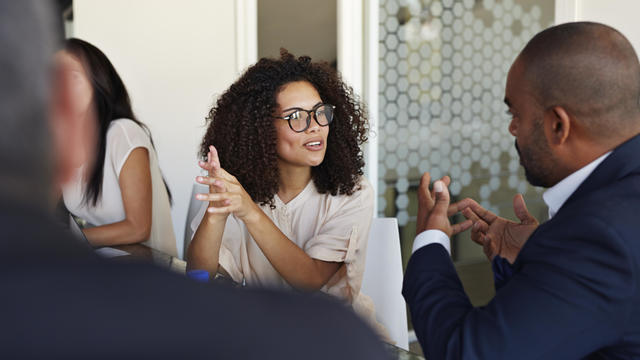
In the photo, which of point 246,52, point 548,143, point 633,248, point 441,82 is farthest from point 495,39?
point 633,248

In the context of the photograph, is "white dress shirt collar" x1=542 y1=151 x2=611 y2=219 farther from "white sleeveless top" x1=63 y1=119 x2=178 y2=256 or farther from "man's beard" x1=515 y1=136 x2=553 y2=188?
"white sleeveless top" x1=63 y1=119 x2=178 y2=256

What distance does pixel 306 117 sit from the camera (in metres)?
2.27

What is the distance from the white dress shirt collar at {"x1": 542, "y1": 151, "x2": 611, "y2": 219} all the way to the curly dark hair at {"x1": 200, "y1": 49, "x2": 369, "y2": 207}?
3.39 ft

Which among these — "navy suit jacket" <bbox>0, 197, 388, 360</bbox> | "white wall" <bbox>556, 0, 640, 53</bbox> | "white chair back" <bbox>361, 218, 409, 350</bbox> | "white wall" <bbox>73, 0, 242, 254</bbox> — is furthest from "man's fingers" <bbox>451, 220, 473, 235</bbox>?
"white wall" <bbox>556, 0, 640, 53</bbox>

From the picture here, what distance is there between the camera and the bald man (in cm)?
110

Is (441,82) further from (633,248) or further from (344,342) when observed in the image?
(344,342)

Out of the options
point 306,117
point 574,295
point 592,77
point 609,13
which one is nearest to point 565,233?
point 574,295

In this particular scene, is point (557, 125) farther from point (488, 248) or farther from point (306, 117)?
point (306, 117)

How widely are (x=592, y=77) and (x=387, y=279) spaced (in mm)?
1245

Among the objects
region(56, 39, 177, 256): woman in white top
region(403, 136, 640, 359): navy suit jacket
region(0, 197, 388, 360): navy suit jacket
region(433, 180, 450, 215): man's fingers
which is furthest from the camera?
region(56, 39, 177, 256): woman in white top

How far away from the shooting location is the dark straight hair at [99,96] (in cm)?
276

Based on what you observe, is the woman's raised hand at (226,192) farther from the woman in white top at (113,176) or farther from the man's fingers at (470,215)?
the woman in white top at (113,176)

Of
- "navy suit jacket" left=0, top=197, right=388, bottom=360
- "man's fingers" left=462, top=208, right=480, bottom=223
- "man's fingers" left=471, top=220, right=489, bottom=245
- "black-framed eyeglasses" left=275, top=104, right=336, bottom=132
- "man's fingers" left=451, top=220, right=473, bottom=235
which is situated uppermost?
"black-framed eyeglasses" left=275, top=104, right=336, bottom=132

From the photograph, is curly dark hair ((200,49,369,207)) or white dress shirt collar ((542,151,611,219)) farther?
curly dark hair ((200,49,369,207))
